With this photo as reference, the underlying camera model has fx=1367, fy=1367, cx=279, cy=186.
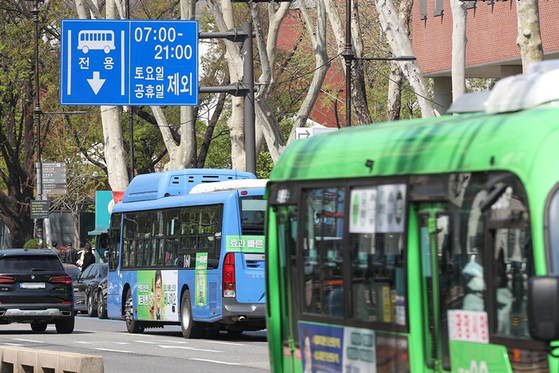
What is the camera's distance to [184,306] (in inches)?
956

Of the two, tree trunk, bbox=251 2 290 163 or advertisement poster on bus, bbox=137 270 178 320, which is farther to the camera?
tree trunk, bbox=251 2 290 163

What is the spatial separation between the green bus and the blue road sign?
66.5 feet

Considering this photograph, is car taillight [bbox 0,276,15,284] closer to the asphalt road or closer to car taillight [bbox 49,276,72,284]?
car taillight [bbox 49,276,72,284]

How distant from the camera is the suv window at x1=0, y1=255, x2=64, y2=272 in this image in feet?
83.8

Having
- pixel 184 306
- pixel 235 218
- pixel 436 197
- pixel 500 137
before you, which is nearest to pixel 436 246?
pixel 436 197

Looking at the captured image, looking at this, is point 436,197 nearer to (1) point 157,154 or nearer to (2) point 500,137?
(2) point 500,137

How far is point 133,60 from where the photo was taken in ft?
99.3

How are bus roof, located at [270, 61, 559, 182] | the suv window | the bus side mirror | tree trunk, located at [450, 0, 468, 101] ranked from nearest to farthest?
the bus side mirror → bus roof, located at [270, 61, 559, 182] → tree trunk, located at [450, 0, 468, 101] → the suv window

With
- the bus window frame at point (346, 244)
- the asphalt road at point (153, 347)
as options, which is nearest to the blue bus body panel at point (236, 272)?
the asphalt road at point (153, 347)

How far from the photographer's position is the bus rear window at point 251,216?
22.5 m

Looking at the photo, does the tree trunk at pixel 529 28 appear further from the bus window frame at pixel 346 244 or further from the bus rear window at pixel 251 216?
the bus window frame at pixel 346 244

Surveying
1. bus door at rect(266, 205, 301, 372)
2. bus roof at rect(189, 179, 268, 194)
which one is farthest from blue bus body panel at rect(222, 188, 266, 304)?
bus door at rect(266, 205, 301, 372)

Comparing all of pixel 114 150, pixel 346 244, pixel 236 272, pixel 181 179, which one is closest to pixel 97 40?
pixel 181 179

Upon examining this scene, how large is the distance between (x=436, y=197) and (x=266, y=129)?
81.0 feet
